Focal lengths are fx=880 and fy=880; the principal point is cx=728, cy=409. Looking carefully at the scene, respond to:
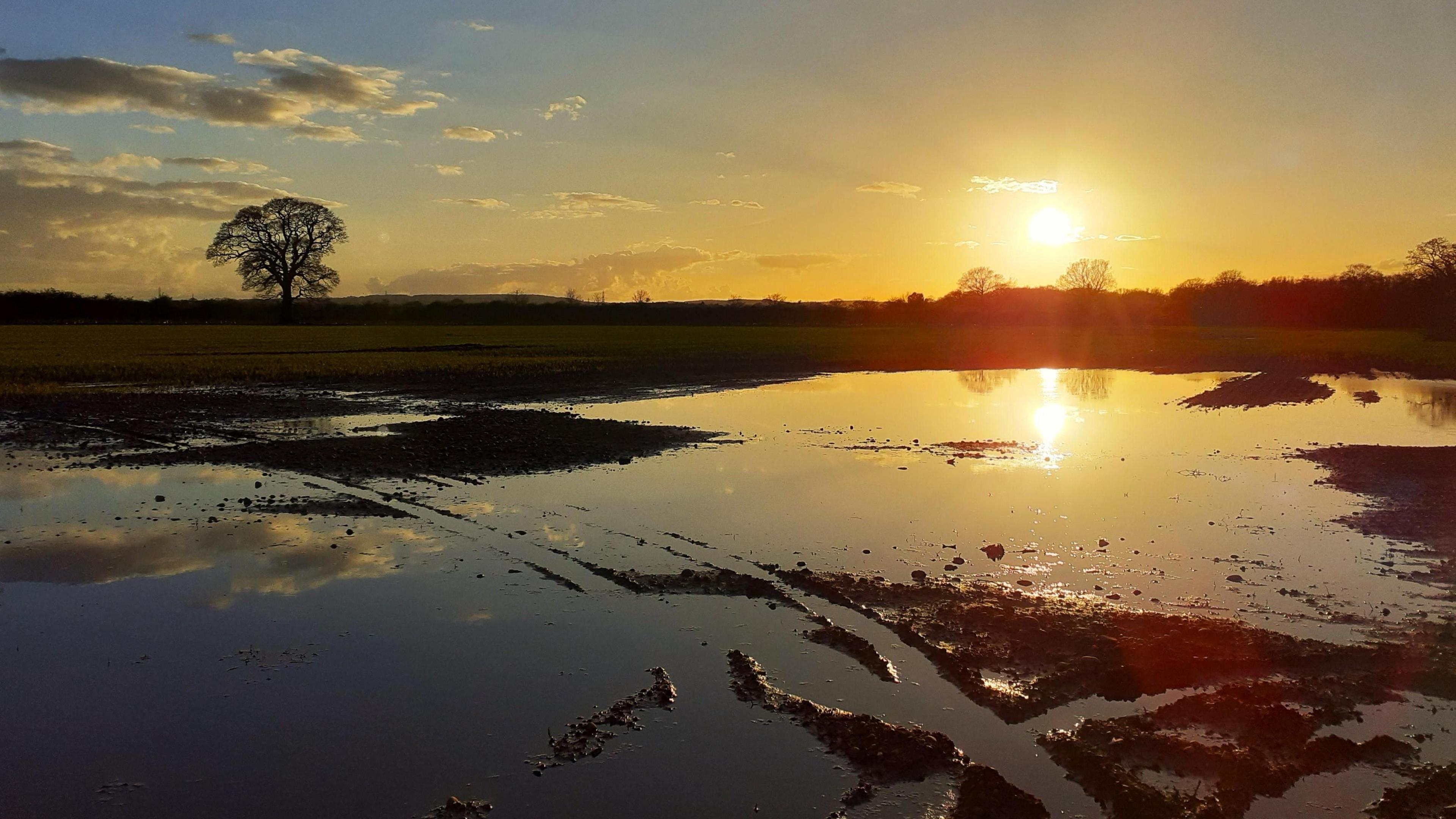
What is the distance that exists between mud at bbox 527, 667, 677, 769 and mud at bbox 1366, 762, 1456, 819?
449 cm

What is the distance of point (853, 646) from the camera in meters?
7.63

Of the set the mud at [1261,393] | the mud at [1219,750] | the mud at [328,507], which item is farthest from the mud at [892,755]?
the mud at [1261,393]

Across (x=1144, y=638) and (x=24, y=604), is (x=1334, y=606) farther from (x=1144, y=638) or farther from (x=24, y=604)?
(x=24, y=604)

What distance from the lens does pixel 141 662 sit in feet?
24.3

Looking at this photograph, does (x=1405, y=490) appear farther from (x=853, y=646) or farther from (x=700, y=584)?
(x=700, y=584)

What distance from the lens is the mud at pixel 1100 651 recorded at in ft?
22.3

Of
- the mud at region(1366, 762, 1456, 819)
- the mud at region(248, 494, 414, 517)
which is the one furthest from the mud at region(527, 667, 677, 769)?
the mud at region(248, 494, 414, 517)

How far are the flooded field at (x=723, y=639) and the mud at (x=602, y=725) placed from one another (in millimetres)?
29

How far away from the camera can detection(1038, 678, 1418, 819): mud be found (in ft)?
17.4

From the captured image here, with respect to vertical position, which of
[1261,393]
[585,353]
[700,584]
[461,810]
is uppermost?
[585,353]

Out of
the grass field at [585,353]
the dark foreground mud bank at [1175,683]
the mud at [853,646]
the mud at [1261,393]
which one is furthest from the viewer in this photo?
the grass field at [585,353]

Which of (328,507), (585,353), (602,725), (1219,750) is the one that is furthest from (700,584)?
(585,353)

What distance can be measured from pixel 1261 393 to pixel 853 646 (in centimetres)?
3200

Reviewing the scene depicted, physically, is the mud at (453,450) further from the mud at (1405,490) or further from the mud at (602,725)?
the mud at (1405,490)
